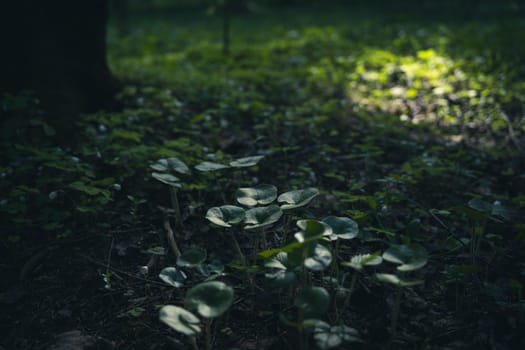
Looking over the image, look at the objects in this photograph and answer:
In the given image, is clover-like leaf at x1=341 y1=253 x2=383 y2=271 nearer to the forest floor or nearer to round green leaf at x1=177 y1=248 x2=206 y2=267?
the forest floor

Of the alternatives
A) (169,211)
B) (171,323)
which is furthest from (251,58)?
(171,323)

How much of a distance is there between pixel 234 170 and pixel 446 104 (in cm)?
247

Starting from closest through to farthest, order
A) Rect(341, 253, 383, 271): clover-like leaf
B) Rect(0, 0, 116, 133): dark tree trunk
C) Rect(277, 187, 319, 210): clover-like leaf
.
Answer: Rect(341, 253, 383, 271): clover-like leaf < Rect(277, 187, 319, 210): clover-like leaf < Rect(0, 0, 116, 133): dark tree trunk

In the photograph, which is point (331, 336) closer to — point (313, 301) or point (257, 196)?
point (313, 301)

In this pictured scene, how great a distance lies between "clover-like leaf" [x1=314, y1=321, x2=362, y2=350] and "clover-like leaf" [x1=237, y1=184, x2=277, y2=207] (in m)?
0.55

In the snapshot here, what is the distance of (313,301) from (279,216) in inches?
14.5

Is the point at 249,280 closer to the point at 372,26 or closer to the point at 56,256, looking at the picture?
the point at 56,256

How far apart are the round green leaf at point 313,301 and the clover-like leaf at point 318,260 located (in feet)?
0.25

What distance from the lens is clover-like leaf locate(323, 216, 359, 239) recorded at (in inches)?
63.3

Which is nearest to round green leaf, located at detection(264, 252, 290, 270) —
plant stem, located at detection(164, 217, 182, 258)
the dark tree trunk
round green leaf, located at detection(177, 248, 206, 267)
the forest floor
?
the forest floor

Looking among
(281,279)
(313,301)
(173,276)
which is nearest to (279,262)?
(281,279)

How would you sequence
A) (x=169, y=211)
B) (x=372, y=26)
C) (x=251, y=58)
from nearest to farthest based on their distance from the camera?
(x=169, y=211) < (x=251, y=58) < (x=372, y=26)

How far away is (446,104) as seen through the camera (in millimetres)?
4086

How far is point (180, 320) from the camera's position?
1337 mm
